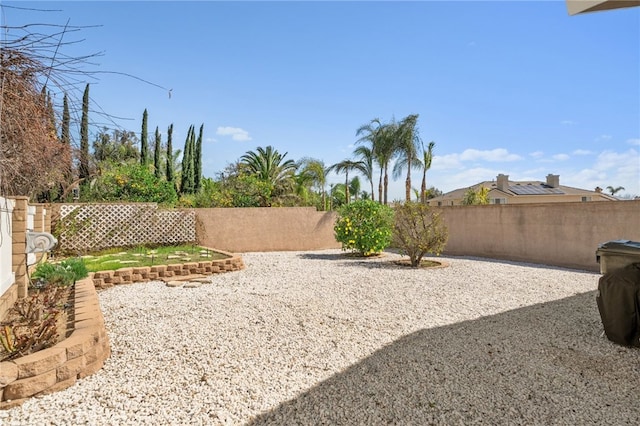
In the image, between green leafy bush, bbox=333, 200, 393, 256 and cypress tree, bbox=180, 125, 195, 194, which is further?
cypress tree, bbox=180, 125, 195, 194

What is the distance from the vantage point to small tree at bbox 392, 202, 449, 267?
8.58 metres

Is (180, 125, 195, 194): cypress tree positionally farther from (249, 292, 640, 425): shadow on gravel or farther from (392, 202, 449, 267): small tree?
(249, 292, 640, 425): shadow on gravel

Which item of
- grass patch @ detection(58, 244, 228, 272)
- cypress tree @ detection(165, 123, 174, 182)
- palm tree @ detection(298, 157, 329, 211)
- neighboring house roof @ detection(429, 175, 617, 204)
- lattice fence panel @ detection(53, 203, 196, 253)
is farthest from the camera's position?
neighboring house roof @ detection(429, 175, 617, 204)

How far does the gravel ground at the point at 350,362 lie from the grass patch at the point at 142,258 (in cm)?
157

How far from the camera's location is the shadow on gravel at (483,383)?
2.25 meters

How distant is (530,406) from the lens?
7.75 ft

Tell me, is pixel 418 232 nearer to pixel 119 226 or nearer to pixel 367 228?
pixel 367 228

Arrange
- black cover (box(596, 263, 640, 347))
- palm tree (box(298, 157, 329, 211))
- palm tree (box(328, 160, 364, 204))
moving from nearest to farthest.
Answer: black cover (box(596, 263, 640, 347)) → palm tree (box(298, 157, 329, 211)) → palm tree (box(328, 160, 364, 204))

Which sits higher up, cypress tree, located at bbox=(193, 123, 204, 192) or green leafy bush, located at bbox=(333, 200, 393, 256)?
cypress tree, located at bbox=(193, 123, 204, 192)

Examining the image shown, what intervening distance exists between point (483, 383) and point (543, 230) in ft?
27.6

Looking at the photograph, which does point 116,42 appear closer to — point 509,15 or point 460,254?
point 509,15

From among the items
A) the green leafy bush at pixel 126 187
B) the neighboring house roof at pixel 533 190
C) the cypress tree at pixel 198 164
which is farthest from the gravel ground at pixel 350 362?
the neighboring house roof at pixel 533 190

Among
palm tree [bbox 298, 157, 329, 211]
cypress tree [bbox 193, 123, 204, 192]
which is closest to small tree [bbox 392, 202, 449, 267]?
palm tree [bbox 298, 157, 329, 211]

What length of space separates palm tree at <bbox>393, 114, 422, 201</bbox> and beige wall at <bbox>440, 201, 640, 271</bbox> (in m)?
9.98
